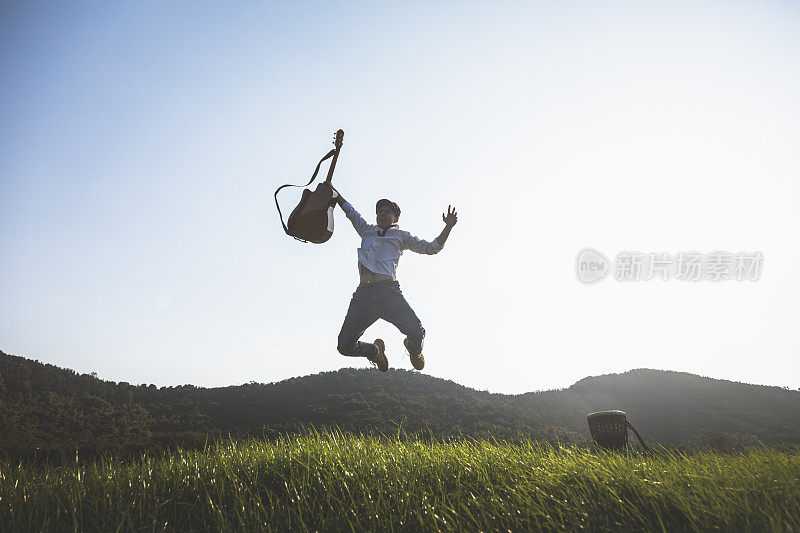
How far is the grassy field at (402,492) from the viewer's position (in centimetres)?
320

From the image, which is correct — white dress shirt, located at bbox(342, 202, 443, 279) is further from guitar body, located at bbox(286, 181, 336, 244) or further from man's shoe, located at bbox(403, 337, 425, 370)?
man's shoe, located at bbox(403, 337, 425, 370)

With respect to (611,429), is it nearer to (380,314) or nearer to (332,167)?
(380,314)

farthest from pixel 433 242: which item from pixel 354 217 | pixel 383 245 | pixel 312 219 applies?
pixel 312 219

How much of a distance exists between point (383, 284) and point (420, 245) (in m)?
0.74

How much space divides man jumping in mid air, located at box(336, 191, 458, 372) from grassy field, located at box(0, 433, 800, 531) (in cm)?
131

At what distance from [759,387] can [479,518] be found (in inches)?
3876

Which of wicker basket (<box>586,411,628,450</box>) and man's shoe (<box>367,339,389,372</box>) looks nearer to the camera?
man's shoe (<box>367,339,389,372</box>)

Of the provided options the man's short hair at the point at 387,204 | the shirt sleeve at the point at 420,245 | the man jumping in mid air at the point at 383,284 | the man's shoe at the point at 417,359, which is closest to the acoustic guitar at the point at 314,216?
the man jumping in mid air at the point at 383,284

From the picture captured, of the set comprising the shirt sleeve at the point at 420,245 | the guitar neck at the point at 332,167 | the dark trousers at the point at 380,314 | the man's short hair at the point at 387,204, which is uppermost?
the guitar neck at the point at 332,167

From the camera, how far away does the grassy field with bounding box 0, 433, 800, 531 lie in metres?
3.20

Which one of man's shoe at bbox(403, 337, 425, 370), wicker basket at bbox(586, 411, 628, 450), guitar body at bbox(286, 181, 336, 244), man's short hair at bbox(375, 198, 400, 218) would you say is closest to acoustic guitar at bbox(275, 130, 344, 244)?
guitar body at bbox(286, 181, 336, 244)

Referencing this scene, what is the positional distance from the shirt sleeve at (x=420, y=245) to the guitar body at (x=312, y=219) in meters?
1.08

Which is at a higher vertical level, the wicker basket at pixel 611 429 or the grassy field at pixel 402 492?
the grassy field at pixel 402 492

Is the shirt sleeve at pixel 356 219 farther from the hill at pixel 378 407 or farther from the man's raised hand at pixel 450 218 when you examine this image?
the hill at pixel 378 407
